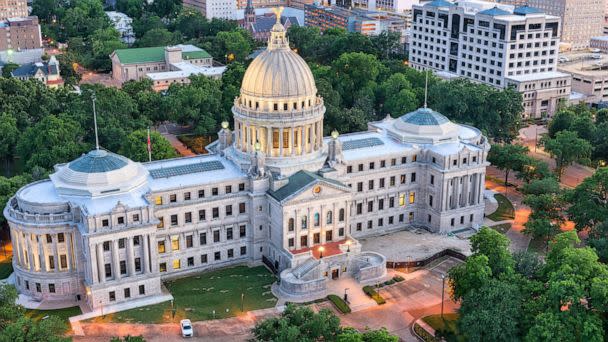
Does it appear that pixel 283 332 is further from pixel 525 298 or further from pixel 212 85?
pixel 212 85

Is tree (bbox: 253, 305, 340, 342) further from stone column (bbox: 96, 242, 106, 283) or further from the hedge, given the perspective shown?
stone column (bbox: 96, 242, 106, 283)

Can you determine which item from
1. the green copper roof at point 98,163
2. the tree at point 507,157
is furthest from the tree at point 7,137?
the tree at point 507,157

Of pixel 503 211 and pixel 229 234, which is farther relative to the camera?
pixel 503 211

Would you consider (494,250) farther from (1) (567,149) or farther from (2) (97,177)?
(1) (567,149)

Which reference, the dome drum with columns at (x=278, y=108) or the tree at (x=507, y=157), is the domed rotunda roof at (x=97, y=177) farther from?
the tree at (x=507, y=157)

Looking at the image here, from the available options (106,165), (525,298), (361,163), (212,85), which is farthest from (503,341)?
(212,85)

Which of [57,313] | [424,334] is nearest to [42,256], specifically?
[57,313]
